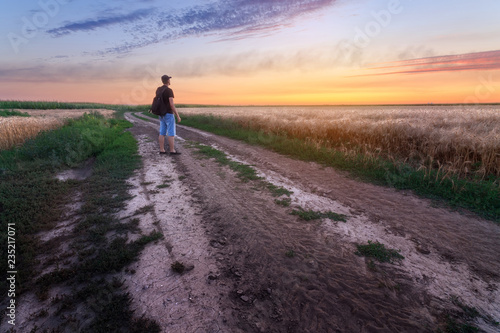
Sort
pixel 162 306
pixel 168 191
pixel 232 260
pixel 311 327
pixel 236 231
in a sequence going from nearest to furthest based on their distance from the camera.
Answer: pixel 311 327 < pixel 162 306 < pixel 232 260 < pixel 236 231 < pixel 168 191

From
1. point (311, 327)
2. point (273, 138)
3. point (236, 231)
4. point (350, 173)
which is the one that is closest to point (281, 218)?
Answer: point (236, 231)

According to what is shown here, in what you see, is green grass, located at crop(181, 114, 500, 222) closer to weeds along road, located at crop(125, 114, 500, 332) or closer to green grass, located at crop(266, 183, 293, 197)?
weeds along road, located at crop(125, 114, 500, 332)

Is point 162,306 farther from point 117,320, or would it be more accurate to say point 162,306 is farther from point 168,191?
point 168,191

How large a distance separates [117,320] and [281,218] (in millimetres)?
2917

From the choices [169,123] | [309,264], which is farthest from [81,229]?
[169,123]

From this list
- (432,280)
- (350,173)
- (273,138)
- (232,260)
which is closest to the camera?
(432,280)

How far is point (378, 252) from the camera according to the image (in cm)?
347

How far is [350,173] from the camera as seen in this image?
7.35 metres

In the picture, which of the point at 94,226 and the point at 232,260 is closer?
the point at 232,260

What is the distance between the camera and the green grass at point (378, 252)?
11.1ft

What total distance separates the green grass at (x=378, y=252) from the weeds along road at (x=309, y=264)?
0.32 ft

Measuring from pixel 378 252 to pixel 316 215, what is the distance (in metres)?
1.30

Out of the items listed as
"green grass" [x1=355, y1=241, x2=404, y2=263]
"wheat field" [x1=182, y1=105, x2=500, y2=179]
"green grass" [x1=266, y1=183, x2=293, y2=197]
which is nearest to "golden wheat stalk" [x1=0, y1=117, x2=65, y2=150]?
"green grass" [x1=266, y1=183, x2=293, y2=197]

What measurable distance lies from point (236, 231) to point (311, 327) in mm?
1968
